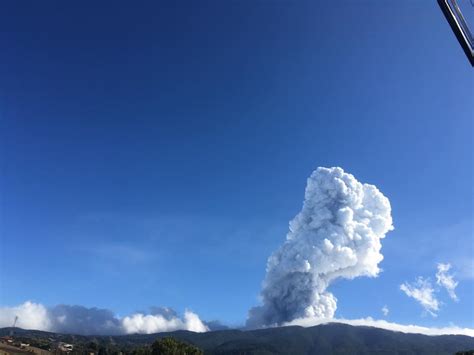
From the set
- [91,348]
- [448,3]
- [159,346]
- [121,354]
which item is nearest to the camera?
[448,3]

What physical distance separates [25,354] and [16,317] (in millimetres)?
19679

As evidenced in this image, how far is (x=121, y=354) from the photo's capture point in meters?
165

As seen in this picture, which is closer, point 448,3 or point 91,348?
point 448,3

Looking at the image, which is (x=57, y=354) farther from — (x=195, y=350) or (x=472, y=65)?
(x=472, y=65)

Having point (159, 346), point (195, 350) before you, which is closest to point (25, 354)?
point (159, 346)

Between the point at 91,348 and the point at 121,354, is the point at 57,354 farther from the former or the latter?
the point at 91,348

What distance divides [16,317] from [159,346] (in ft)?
176

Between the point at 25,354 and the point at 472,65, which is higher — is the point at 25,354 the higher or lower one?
the lower one

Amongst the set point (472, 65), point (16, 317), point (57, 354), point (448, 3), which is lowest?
point (57, 354)

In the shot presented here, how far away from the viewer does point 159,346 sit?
113812 mm

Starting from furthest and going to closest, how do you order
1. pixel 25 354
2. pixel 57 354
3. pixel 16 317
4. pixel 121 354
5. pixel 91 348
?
1. pixel 91 348
2. pixel 121 354
3. pixel 57 354
4. pixel 16 317
5. pixel 25 354

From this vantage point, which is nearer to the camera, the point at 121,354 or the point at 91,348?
the point at 121,354

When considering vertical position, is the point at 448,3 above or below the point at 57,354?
above

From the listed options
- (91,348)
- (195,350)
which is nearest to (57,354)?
(91,348)
